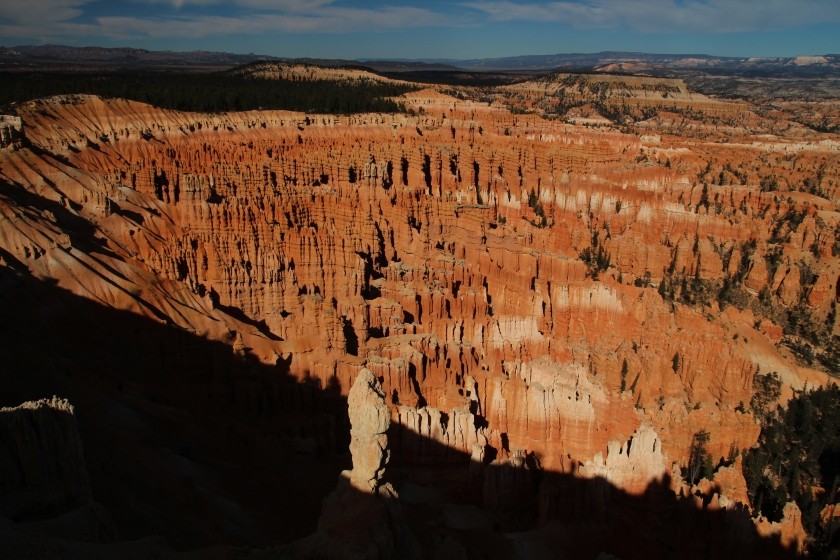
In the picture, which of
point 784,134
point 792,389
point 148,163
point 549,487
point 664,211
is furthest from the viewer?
point 784,134

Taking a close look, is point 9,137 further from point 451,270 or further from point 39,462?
point 39,462

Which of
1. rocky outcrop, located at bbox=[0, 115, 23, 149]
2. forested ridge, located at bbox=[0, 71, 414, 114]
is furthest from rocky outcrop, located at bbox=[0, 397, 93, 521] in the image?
forested ridge, located at bbox=[0, 71, 414, 114]

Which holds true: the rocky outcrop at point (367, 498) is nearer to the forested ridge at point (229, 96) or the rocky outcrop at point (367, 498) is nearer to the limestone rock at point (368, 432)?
the limestone rock at point (368, 432)

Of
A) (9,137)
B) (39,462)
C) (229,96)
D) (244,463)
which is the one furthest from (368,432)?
(229,96)

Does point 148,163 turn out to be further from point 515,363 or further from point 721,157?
point 721,157

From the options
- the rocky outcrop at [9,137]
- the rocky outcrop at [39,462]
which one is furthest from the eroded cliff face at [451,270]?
the rocky outcrop at [39,462]

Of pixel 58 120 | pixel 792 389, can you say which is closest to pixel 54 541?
pixel 792 389
